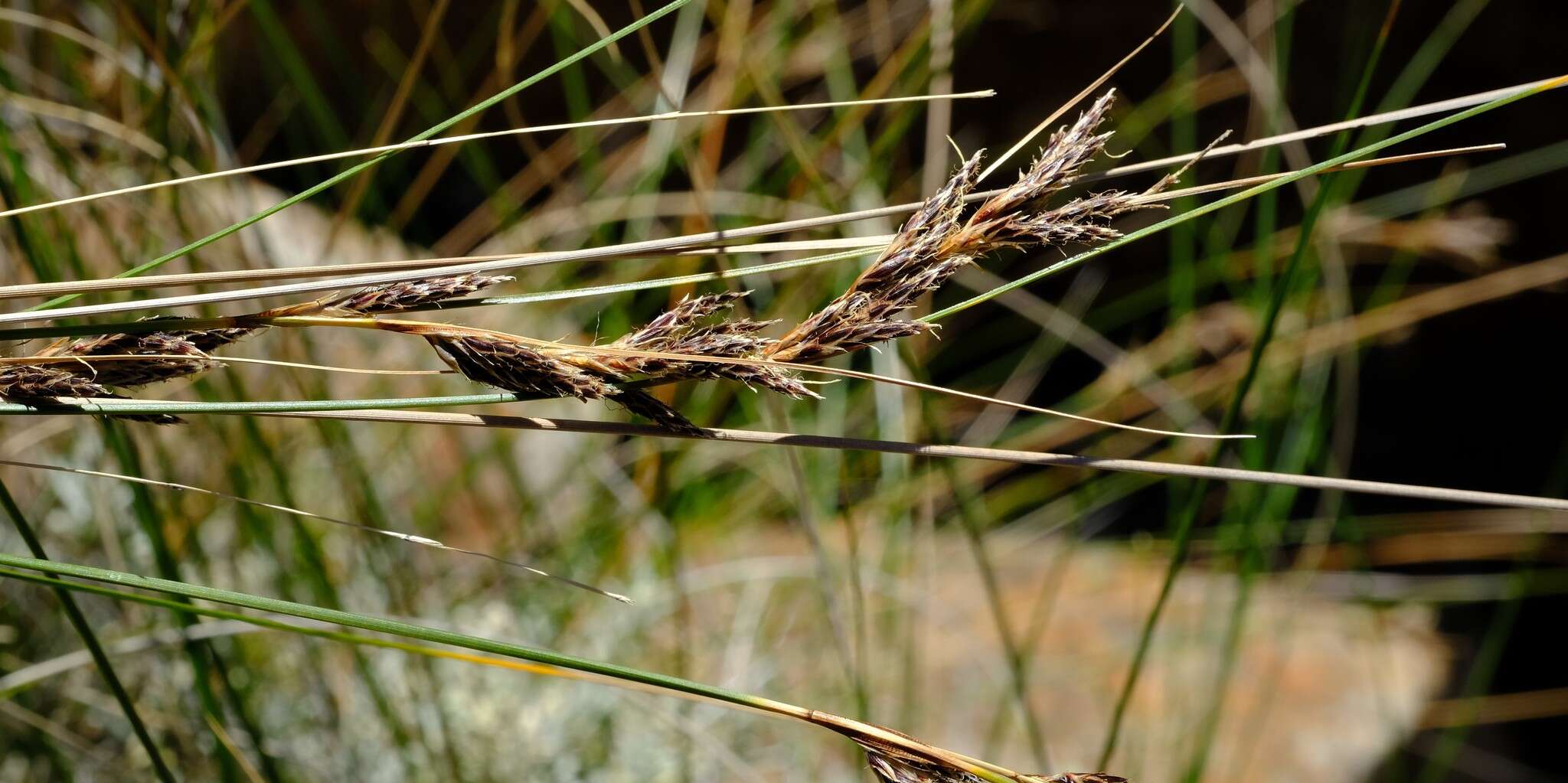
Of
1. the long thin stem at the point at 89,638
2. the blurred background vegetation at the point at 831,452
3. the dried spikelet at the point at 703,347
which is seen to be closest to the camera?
the dried spikelet at the point at 703,347

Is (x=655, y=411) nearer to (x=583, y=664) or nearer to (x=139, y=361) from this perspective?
(x=583, y=664)

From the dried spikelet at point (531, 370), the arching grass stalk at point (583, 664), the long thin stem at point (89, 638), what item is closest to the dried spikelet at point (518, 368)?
the dried spikelet at point (531, 370)

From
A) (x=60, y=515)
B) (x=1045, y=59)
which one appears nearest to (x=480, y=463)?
(x=60, y=515)

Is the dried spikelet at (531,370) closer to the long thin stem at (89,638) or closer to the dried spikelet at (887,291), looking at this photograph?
the dried spikelet at (887,291)

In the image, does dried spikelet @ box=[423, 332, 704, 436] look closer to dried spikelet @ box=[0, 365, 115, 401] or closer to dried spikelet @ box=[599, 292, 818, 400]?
dried spikelet @ box=[599, 292, 818, 400]

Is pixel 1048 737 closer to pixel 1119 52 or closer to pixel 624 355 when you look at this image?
pixel 1119 52
